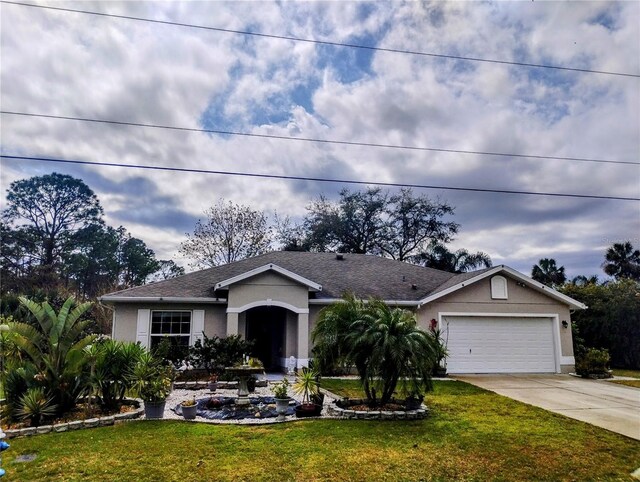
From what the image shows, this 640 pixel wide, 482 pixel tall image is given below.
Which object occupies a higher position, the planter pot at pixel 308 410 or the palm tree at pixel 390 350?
the palm tree at pixel 390 350

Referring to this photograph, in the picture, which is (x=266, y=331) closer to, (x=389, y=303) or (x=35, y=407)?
(x=389, y=303)

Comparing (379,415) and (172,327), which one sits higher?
(172,327)

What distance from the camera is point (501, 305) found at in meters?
16.9

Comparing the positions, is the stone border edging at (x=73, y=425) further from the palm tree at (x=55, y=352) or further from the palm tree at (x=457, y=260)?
the palm tree at (x=457, y=260)

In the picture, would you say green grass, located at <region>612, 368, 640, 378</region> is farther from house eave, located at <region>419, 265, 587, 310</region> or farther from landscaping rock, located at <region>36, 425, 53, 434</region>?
landscaping rock, located at <region>36, 425, 53, 434</region>

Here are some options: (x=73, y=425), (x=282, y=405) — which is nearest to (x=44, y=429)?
(x=73, y=425)

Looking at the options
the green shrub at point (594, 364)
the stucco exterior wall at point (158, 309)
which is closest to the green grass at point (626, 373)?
the green shrub at point (594, 364)

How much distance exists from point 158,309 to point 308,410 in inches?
356

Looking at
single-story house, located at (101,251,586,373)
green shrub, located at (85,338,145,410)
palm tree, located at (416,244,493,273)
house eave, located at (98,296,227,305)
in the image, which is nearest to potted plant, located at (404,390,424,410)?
green shrub, located at (85,338,145,410)

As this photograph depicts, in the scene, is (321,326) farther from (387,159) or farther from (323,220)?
(323,220)

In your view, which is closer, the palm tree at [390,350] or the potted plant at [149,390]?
the palm tree at [390,350]

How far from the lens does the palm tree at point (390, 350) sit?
8.68 meters

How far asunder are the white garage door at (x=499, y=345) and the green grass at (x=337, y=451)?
24.6ft

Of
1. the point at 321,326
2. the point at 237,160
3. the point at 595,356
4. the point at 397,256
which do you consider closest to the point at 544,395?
the point at 595,356
